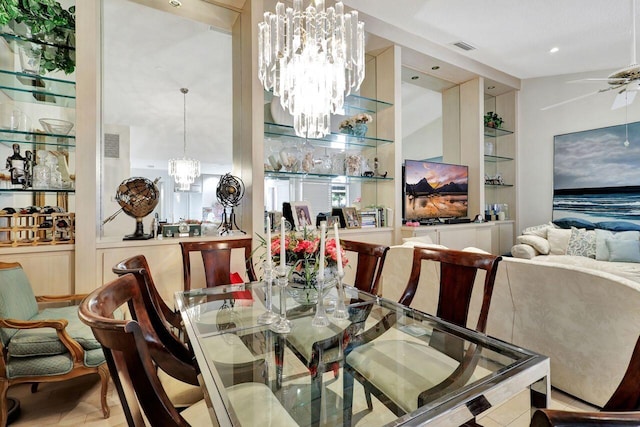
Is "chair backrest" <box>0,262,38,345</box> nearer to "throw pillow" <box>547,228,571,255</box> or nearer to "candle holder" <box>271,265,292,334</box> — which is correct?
"candle holder" <box>271,265,292,334</box>

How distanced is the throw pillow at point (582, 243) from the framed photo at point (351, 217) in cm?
311

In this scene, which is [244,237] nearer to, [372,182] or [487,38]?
[372,182]

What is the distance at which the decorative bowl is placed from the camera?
2.34 metres

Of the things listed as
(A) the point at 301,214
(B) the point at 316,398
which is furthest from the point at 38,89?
(B) the point at 316,398

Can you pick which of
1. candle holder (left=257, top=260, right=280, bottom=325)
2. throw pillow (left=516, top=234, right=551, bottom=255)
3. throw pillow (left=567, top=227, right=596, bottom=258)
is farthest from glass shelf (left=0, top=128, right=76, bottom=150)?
throw pillow (left=567, top=227, right=596, bottom=258)

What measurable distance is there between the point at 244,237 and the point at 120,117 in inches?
151

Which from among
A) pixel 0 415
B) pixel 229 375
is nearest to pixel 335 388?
pixel 229 375

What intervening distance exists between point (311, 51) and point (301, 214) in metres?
1.56

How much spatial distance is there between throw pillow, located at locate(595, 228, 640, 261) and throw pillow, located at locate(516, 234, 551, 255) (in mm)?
550

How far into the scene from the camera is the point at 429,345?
53.2 inches

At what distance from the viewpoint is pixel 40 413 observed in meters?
1.85

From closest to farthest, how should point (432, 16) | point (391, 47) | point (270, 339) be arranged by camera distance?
point (270, 339) < point (432, 16) < point (391, 47)

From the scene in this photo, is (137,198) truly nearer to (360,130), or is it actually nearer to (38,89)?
(38,89)

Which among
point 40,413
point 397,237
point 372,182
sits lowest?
point 40,413
